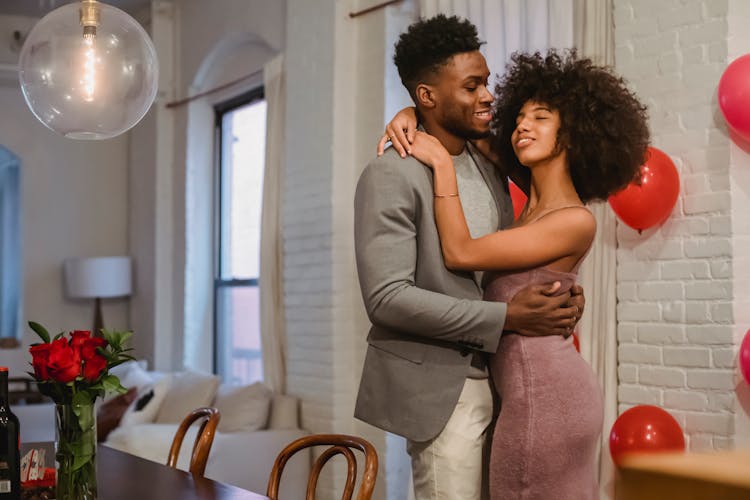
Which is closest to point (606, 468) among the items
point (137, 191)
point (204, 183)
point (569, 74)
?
point (569, 74)

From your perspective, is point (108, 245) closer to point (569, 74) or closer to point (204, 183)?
point (204, 183)

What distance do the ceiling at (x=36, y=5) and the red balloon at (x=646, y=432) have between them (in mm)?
5724

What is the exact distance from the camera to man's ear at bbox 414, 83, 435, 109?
2.28 m

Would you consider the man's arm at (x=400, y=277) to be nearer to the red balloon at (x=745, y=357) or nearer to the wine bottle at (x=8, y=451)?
the wine bottle at (x=8, y=451)

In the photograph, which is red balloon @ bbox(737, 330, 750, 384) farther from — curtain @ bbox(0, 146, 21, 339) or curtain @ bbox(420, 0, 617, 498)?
curtain @ bbox(0, 146, 21, 339)

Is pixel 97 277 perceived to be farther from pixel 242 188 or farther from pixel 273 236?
pixel 273 236

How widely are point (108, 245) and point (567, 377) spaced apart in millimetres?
6651

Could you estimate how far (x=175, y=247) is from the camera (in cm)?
736

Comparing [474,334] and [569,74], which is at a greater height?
[569,74]

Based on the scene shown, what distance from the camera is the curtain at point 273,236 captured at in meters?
5.75

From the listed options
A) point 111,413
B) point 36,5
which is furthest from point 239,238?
point 36,5

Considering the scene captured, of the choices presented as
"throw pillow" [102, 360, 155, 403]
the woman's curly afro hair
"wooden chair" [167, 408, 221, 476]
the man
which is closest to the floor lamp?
"throw pillow" [102, 360, 155, 403]

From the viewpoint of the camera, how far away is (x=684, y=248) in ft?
11.2

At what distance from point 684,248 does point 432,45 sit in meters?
1.58
